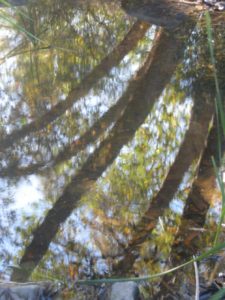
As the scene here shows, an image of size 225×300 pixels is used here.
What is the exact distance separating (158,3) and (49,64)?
2758 mm

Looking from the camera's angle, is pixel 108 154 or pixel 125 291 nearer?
pixel 125 291

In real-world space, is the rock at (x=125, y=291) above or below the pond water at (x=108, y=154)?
below

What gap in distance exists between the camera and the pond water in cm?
317

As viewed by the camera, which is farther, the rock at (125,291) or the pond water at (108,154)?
the pond water at (108,154)

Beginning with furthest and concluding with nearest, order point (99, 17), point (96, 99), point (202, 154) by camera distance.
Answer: point (99, 17) → point (96, 99) → point (202, 154)

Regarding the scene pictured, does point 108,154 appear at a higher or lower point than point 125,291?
higher

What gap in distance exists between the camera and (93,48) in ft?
21.1

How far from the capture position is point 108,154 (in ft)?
14.0

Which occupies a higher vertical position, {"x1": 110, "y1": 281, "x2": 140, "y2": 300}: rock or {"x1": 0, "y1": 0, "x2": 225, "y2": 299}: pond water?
{"x1": 0, "y1": 0, "x2": 225, "y2": 299}: pond water

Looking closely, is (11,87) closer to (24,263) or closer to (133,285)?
(24,263)

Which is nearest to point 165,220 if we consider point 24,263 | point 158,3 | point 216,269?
point 216,269

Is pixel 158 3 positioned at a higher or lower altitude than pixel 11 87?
higher

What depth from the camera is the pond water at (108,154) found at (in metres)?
3.17

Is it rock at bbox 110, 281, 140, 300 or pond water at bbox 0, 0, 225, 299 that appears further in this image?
pond water at bbox 0, 0, 225, 299
